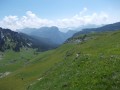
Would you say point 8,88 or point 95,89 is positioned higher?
point 95,89

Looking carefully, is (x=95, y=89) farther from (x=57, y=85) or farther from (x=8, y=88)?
(x=8, y=88)

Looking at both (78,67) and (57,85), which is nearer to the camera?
(57,85)

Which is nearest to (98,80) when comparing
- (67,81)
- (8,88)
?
(67,81)

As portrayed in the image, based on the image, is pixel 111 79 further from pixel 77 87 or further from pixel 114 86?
pixel 77 87

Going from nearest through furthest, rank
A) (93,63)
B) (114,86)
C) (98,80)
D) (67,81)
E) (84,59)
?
(114,86), (98,80), (67,81), (93,63), (84,59)

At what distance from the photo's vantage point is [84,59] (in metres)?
39.3

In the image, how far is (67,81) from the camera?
110 feet

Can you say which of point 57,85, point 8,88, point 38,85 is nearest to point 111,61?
point 57,85

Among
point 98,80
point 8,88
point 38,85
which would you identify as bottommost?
point 8,88

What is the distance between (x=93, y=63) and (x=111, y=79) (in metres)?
6.49

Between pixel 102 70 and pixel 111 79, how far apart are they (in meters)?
2.50

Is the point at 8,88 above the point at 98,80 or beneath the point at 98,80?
beneath

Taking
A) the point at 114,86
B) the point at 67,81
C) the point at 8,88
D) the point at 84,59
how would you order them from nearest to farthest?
the point at 114,86, the point at 67,81, the point at 84,59, the point at 8,88

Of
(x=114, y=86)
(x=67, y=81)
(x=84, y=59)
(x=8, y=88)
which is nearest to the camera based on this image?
(x=114, y=86)
